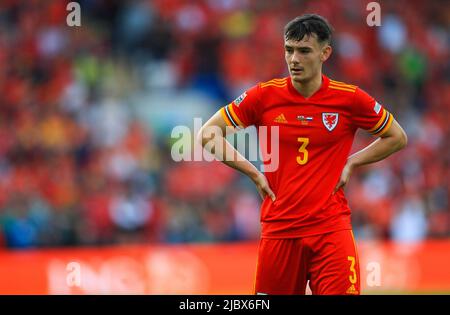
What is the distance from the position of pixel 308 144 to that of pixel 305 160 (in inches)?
4.4

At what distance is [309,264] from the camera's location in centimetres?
686

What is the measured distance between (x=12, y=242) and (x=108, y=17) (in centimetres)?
561

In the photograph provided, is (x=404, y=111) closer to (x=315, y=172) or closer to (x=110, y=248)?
(x=110, y=248)

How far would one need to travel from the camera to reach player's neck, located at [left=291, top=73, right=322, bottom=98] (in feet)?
22.7

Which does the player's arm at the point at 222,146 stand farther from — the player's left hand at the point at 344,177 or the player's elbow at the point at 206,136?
the player's left hand at the point at 344,177

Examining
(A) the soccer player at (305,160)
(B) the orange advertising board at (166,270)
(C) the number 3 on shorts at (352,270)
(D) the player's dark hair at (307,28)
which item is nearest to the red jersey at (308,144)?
(A) the soccer player at (305,160)

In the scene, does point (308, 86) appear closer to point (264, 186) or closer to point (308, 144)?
point (308, 144)

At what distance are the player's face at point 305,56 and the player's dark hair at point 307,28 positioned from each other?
0.10 feet

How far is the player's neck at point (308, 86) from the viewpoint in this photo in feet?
22.7

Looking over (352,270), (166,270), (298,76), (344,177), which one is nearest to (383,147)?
(344,177)

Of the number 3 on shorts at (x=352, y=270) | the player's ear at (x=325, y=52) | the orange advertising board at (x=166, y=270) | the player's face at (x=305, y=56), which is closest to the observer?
the number 3 on shorts at (x=352, y=270)

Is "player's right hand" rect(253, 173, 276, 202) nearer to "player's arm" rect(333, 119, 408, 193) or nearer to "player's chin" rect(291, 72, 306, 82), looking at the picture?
"player's arm" rect(333, 119, 408, 193)

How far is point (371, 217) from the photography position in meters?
15.2

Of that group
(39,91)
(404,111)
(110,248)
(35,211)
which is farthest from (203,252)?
(404,111)
